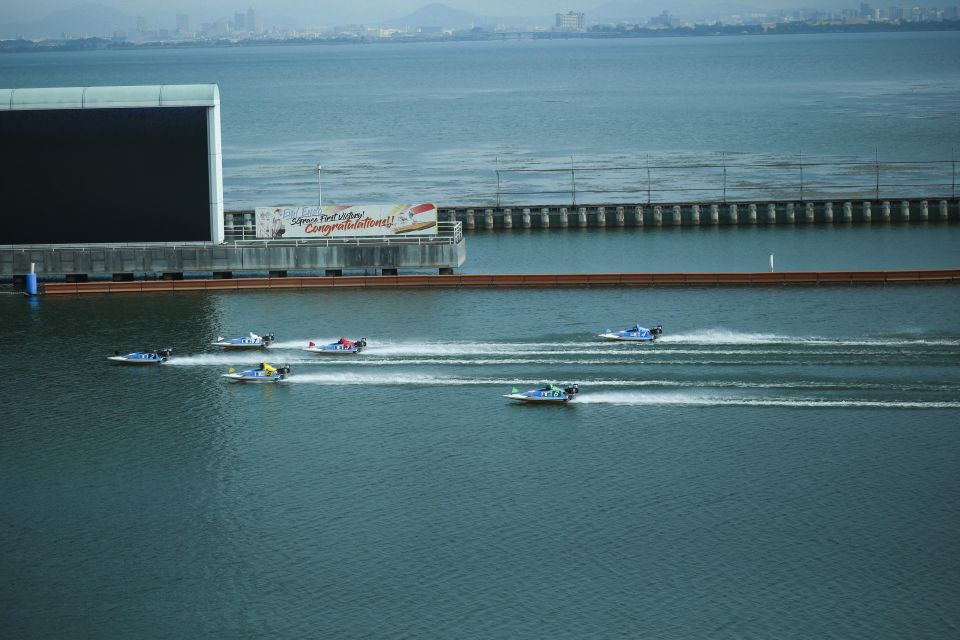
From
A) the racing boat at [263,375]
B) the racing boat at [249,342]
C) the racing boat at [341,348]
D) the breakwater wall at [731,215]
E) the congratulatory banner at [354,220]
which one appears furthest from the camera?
the breakwater wall at [731,215]

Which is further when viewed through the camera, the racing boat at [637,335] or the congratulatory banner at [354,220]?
the congratulatory banner at [354,220]

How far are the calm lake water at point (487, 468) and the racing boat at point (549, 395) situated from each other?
26.8 inches

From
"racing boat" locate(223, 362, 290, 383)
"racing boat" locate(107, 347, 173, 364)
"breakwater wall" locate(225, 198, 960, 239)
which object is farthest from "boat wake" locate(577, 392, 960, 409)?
"breakwater wall" locate(225, 198, 960, 239)

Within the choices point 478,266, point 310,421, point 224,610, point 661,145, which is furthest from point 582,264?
point 661,145

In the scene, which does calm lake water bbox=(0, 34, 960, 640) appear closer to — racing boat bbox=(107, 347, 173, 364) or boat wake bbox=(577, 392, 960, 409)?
boat wake bbox=(577, 392, 960, 409)

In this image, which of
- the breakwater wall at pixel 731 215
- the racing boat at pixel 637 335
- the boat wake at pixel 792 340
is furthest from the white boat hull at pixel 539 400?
the breakwater wall at pixel 731 215

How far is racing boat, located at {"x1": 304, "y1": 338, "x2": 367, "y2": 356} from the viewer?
6147 centimetres

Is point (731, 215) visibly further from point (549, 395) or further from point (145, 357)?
point (145, 357)

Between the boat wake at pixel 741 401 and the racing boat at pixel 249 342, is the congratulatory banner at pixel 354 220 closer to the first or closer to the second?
the racing boat at pixel 249 342

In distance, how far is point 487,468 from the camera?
47.4m

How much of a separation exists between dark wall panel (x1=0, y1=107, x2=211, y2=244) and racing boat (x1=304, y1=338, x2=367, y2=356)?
18165 millimetres

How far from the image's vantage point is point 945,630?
35.7 meters

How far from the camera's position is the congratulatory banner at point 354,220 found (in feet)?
255

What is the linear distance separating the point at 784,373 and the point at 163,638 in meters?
31.5
